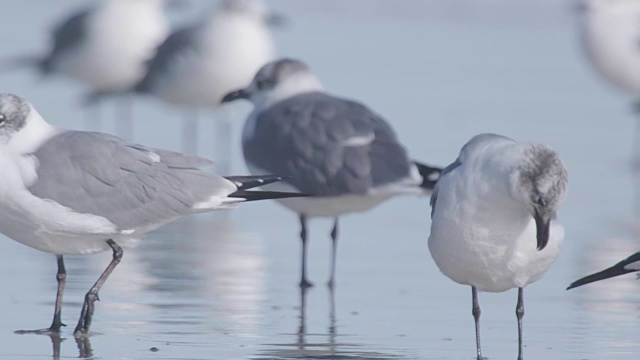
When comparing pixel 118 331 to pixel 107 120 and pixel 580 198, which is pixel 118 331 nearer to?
pixel 580 198

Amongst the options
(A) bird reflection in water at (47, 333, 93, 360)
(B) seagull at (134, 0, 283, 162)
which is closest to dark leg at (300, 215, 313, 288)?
(A) bird reflection in water at (47, 333, 93, 360)

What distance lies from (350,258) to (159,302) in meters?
1.82

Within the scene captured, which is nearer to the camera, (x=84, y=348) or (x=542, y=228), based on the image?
(x=542, y=228)

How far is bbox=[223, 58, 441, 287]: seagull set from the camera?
866 cm

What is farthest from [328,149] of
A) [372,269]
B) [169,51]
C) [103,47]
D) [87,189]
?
[103,47]

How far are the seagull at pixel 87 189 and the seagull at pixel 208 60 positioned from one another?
705cm

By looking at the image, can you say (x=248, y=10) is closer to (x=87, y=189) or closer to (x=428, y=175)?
(x=428, y=175)

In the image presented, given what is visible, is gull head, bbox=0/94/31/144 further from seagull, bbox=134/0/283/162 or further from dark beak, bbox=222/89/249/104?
seagull, bbox=134/0/283/162

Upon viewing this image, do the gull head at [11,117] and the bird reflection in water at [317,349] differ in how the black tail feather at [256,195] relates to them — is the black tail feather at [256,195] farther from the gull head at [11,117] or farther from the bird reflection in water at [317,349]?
the gull head at [11,117]

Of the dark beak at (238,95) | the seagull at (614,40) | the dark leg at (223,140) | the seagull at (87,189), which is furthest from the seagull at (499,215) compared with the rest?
the seagull at (614,40)

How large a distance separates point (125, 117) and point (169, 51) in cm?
72

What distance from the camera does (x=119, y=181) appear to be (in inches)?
279

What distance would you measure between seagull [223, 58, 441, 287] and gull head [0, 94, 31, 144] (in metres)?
1.94

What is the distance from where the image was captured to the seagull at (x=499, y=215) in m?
6.25
